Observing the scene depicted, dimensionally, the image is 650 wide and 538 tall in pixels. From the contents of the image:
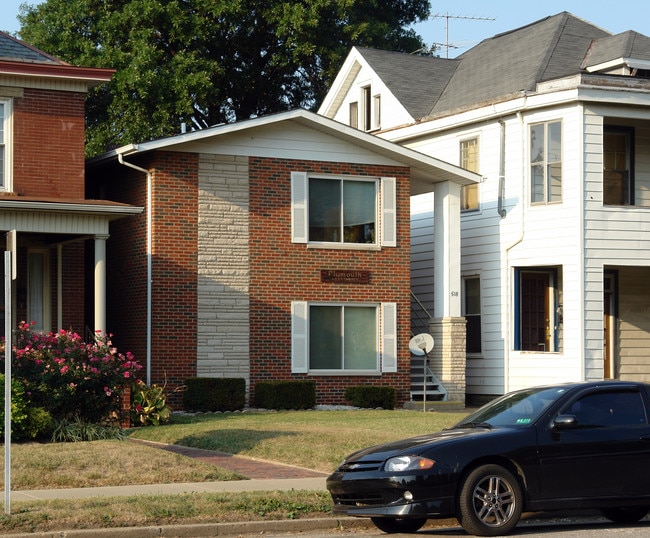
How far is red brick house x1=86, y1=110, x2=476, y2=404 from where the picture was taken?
2438cm

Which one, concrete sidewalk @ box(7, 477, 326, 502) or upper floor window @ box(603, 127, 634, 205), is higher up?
upper floor window @ box(603, 127, 634, 205)

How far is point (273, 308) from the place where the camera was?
25219mm

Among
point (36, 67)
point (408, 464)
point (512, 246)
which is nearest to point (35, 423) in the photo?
point (36, 67)

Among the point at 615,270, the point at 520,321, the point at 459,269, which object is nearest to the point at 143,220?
the point at 459,269

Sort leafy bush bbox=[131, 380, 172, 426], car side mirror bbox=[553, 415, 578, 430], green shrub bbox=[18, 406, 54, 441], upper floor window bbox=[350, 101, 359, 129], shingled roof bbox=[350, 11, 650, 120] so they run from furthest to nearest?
upper floor window bbox=[350, 101, 359, 129]
shingled roof bbox=[350, 11, 650, 120]
leafy bush bbox=[131, 380, 172, 426]
green shrub bbox=[18, 406, 54, 441]
car side mirror bbox=[553, 415, 578, 430]

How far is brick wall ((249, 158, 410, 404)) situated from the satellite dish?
1.59 metres

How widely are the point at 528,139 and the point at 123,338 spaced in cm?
1007

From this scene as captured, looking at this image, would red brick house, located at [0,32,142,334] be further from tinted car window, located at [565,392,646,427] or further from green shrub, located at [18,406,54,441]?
tinted car window, located at [565,392,646,427]

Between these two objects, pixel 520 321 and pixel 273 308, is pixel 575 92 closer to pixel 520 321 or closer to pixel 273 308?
pixel 520 321

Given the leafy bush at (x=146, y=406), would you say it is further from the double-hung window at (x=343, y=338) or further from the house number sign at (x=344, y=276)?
the house number sign at (x=344, y=276)

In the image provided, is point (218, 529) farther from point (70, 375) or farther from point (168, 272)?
point (168, 272)

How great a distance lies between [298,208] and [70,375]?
26.5 feet

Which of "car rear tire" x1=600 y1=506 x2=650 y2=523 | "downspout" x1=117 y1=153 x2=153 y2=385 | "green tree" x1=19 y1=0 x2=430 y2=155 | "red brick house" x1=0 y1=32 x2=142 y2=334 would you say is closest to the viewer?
"car rear tire" x1=600 y1=506 x2=650 y2=523

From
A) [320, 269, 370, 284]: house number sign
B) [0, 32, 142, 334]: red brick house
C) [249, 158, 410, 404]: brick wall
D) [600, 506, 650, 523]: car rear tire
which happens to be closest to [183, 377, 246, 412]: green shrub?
[249, 158, 410, 404]: brick wall
